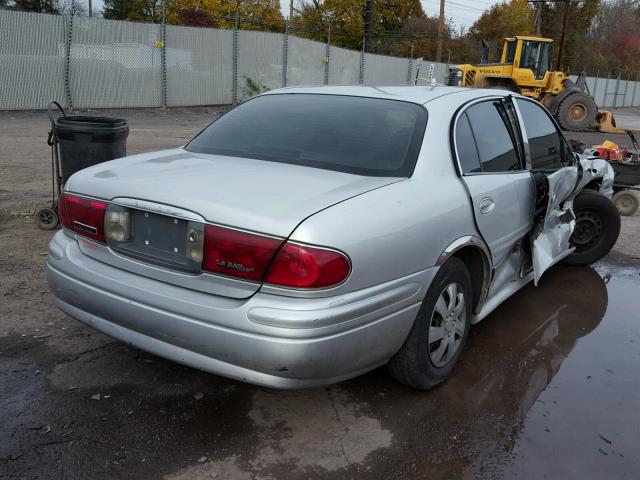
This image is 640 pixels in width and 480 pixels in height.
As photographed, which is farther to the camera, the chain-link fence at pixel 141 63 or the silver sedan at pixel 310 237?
the chain-link fence at pixel 141 63

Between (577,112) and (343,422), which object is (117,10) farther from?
(343,422)

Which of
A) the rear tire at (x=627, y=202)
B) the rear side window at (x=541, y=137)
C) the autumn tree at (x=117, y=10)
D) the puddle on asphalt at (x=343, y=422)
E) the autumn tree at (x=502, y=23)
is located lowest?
the puddle on asphalt at (x=343, y=422)

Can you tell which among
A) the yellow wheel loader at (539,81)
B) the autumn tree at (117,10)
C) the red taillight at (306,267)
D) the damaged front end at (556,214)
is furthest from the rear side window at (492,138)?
the autumn tree at (117,10)

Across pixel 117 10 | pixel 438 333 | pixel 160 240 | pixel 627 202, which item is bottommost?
pixel 627 202

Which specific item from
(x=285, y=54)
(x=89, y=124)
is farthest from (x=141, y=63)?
(x=89, y=124)

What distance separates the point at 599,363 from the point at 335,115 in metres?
2.20

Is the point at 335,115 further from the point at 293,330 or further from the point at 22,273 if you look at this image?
the point at 22,273

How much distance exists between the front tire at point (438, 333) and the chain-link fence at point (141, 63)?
10.5 m

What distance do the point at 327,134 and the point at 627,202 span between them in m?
6.01

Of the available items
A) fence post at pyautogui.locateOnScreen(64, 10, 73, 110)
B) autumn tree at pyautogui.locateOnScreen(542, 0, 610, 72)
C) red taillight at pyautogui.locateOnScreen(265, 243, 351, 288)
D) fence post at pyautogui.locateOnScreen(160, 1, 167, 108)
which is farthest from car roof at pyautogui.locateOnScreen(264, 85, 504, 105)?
autumn tree at pyautogui.locateOnScreen(542, 0, 610, 72)

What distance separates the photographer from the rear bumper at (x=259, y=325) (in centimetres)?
241

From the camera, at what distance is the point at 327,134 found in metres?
3.39

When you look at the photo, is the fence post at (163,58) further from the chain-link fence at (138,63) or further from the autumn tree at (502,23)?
the autumn tree at (502,23)

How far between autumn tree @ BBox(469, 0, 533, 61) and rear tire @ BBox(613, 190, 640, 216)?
5143 centimetres
